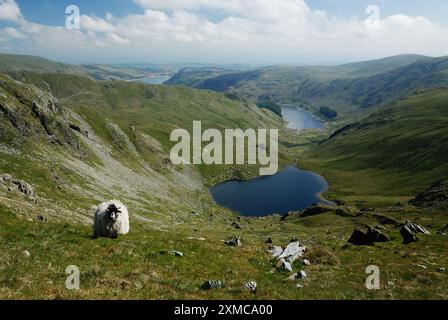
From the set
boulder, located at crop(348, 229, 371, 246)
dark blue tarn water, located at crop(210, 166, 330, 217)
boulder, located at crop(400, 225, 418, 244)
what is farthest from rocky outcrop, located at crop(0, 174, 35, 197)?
dark blue tarn water, located at crop(210, 166, 330, 217)

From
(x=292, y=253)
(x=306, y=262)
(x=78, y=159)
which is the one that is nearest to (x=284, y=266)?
(x=306, y=262)

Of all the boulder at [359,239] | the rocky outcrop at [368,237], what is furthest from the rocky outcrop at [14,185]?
the rocky outcrop at [368,237]

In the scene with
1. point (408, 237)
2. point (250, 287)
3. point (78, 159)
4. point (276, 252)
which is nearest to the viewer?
point (250, 287)

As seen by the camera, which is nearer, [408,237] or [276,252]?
[276,252]

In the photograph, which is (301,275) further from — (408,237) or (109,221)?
(408,237)
